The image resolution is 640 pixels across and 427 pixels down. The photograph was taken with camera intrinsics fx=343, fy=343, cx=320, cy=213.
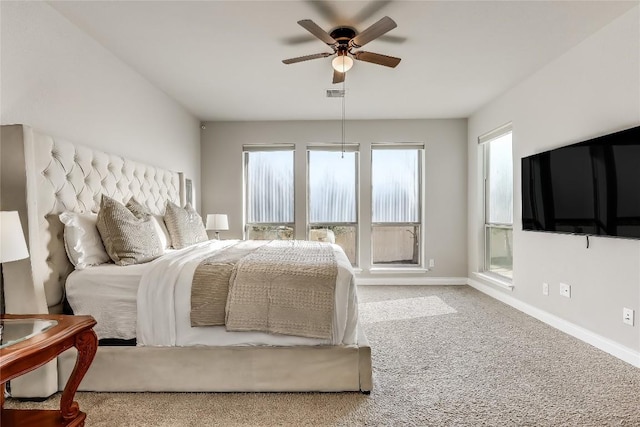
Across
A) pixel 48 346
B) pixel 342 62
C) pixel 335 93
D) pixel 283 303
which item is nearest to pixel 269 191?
pixel 335 93

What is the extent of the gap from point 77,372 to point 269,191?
13.2 feet

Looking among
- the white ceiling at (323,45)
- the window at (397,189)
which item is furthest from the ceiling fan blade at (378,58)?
the window at (397,189)

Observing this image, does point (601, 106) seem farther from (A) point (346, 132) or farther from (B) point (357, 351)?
(A) point (346, 132)

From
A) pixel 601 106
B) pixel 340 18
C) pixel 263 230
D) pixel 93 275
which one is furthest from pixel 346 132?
pixel 93 275

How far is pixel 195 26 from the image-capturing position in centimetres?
263

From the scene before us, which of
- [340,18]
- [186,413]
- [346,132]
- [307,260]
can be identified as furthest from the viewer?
[346,132]

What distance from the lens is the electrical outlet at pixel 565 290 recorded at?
3148 millimetres

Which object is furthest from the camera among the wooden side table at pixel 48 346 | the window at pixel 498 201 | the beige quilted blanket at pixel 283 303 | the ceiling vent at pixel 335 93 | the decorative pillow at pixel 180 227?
the window at pixel 498 201

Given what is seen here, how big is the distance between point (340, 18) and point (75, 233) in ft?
7.71

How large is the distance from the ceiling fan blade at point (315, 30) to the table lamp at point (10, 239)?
1895mm

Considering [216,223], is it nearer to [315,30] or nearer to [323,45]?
[323,45]

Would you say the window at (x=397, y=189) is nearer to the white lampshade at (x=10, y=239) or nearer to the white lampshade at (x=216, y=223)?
the white lampshade at (x=216, y=223)

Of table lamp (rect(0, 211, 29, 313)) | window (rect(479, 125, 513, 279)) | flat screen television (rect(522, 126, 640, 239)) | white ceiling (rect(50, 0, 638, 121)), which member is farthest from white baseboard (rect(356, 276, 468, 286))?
table lamp (rect(0, 211, 29, 313))

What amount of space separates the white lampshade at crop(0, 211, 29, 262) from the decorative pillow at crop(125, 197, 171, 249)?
1125mm
